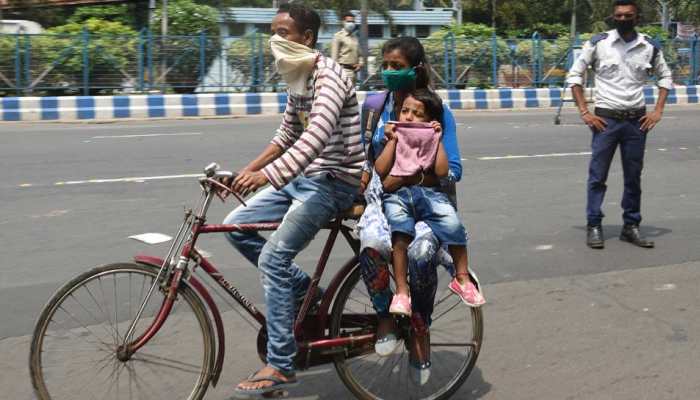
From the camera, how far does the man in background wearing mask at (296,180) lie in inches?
136

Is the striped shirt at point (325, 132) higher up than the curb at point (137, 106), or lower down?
higher up

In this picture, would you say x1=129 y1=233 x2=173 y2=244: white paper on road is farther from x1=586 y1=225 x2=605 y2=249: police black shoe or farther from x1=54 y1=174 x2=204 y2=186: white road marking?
x1=586 y1=225 x2=605 y2=249: police black shoe

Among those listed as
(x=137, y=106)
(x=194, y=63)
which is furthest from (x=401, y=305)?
(x=194, y=63)

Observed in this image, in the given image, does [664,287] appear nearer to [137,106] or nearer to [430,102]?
[430,102]

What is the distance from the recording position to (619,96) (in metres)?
6.53

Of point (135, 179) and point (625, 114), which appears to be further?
point (135, 179)

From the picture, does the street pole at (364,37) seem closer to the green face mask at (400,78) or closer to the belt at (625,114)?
the belt at (625,114)

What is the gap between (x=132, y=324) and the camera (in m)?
3.50

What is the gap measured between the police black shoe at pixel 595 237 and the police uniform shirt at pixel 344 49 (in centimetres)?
1121

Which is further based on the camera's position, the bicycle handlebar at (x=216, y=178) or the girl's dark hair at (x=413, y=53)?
the girl's dark hair at (x=413, y=53)

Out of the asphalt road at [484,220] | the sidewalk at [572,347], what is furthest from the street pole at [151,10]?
the sidewalk at [572,347]

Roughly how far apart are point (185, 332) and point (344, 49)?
14.3 meters

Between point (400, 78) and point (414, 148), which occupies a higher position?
point (400, 78)

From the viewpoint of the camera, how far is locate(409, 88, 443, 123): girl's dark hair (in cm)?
351
